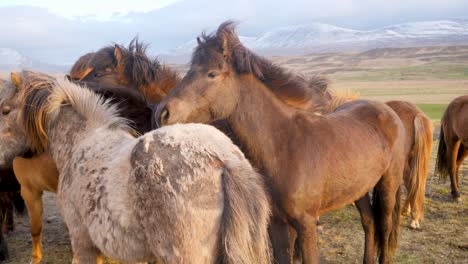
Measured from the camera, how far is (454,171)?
7797mm

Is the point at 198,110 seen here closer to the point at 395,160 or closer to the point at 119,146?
the point at 119,146

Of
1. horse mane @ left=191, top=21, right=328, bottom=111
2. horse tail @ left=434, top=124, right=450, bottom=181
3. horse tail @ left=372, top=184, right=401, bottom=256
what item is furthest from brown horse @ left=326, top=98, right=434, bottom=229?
horse tail @ left=434, top=124, right=450, bottom=181

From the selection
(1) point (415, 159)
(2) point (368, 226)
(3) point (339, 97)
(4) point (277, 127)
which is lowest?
(2) point (368, 226)

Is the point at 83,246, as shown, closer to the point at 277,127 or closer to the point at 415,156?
the point at 277,127

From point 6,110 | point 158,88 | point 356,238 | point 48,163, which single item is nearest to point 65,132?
point 6,110

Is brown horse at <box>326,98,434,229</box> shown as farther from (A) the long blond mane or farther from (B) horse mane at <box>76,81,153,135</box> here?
(B) horse mane at <box>76,81,153,135</box>

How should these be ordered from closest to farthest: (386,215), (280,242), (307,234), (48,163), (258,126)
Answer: (307,234)
(258,126)
(280,242)
(48,163)
(386,215)

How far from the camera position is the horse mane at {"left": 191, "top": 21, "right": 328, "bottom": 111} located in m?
3.50

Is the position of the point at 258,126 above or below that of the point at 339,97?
above

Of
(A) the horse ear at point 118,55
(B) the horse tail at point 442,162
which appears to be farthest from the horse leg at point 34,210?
(B) the horse tail at point 442,162

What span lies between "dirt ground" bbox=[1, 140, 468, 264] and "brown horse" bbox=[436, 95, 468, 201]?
2.68 feet

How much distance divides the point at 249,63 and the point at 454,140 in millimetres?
6285

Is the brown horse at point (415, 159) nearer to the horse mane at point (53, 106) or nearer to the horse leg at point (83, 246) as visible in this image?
the horse mane at point (53, 106)

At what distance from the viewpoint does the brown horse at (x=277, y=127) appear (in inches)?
135
